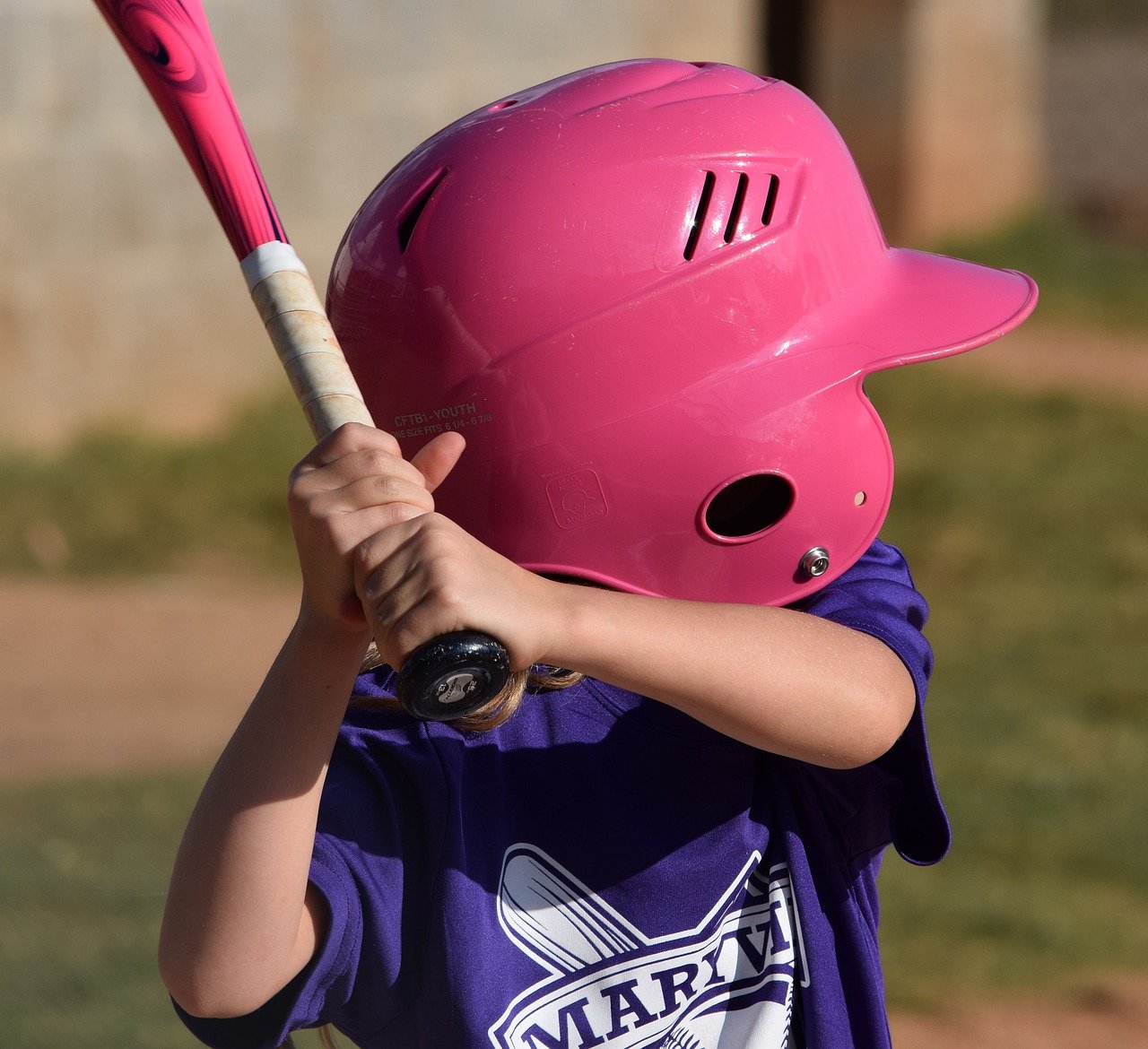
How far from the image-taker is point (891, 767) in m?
1.89

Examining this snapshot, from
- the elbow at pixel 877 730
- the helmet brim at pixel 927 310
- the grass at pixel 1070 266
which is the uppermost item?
the helmet brim at pixel 927 310

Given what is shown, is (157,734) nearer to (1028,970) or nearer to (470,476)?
(1028,970)

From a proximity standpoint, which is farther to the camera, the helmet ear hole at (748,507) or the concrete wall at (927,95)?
Answer: the concrete wall at (927,95)

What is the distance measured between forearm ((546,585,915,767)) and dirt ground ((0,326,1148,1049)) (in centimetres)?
263

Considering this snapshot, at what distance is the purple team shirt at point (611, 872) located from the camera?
180cm

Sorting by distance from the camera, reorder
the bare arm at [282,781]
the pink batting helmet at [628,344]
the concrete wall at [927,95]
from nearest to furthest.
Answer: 1. the bare arm at [282,781]
2. the pink batting helmet at [628,344]
3. the concrete wall at [927,95]

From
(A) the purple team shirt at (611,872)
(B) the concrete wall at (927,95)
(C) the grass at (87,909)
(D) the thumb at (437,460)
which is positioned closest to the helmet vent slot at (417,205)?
(D) the thumb at (437,460)

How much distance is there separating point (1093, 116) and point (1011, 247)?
545 cm

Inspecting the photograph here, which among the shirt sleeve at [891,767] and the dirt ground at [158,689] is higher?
the shirt sleeve at [891,767]

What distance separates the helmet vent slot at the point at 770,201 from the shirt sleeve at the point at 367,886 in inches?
27.4

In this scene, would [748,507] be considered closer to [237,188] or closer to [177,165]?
[237,188]

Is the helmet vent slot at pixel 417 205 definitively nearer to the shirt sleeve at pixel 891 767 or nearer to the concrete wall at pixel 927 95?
the shirt sleeve at pixel 891 767

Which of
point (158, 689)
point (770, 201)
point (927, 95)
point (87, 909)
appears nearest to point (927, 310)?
point (770, 201)

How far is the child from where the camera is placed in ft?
5.89
